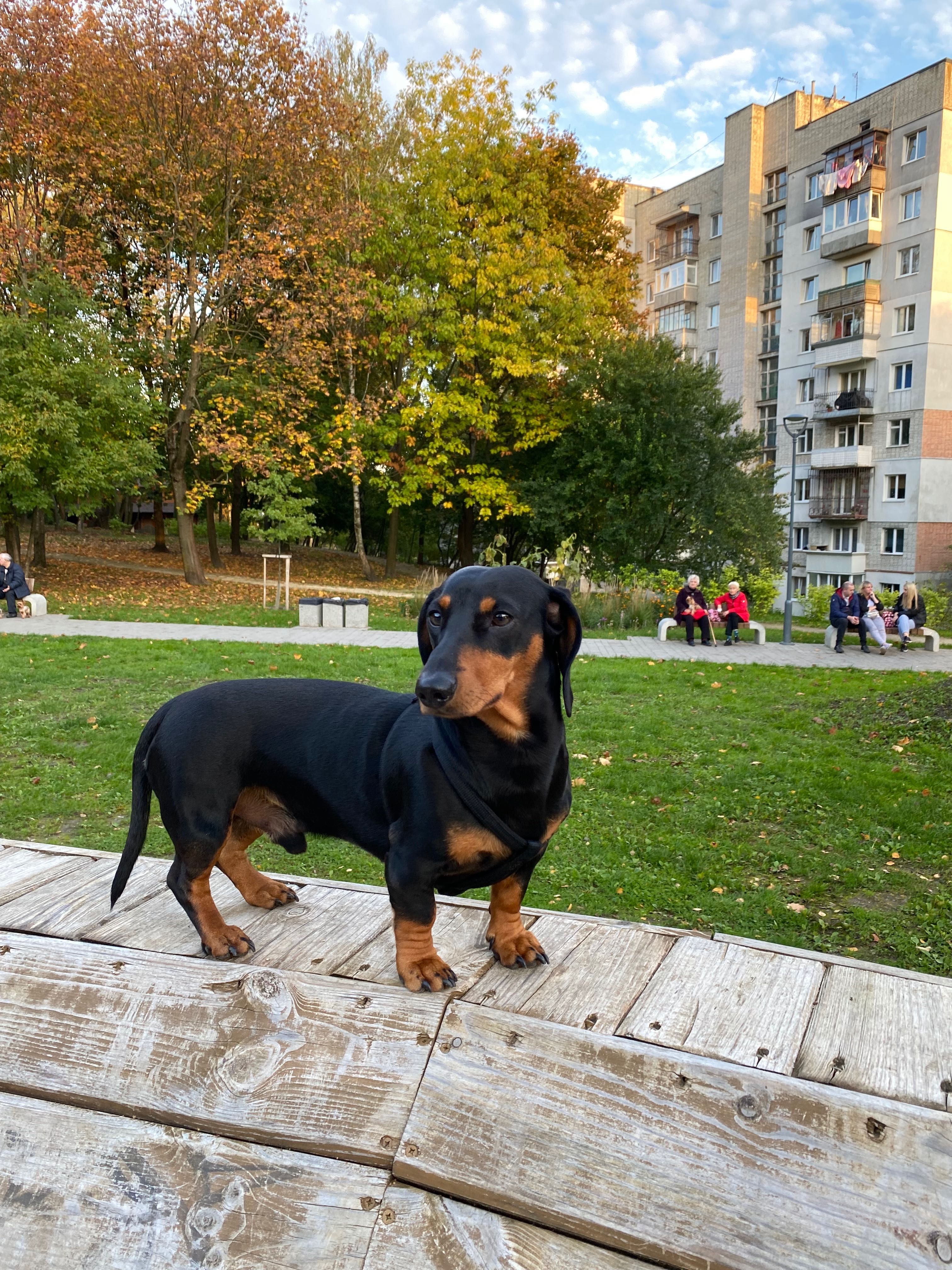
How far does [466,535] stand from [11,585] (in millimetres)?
17636

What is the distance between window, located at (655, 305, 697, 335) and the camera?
178 ft

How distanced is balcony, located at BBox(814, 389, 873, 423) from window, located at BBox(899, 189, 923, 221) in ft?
25.1

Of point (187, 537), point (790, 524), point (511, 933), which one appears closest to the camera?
point (511, 933)

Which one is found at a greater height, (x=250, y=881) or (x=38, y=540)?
(x=38, y=540)

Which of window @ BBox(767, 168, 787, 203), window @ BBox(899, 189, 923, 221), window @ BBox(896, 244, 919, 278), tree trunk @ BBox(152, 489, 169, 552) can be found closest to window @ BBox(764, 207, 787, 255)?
window @ BBox(767, 168, 787, 203)

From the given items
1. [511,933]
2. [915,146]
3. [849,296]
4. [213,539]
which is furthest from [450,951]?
[915,146]

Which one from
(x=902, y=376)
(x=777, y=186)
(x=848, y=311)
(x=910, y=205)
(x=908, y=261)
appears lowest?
(x=902, y=376)

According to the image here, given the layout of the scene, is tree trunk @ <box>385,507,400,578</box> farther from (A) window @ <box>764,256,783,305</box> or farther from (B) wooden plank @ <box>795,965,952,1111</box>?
(B) wooden plank @ <box>795,965,952,1111</box>

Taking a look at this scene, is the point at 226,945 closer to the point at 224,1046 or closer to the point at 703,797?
the point at 224,1046

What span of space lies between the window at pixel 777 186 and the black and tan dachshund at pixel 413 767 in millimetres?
54100

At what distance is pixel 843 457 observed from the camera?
42844mm

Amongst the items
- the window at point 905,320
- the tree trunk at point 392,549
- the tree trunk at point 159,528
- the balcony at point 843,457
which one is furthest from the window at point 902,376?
the tree trunk at point 159,528

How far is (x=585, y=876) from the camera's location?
17.9 ft

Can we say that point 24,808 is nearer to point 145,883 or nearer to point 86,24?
point 145,883
